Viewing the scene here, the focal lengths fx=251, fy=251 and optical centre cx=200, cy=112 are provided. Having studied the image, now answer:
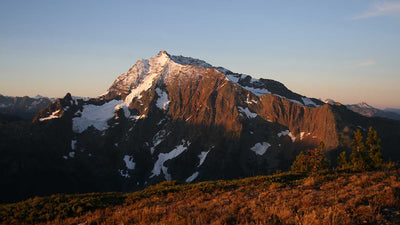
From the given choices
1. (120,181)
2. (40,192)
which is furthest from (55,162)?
(120,181)

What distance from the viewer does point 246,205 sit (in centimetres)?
1213

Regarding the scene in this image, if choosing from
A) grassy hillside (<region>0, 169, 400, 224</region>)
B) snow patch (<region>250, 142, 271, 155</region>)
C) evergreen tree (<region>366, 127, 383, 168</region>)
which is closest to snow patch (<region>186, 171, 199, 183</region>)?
snow patch (<region>250, 142, 271, 155</region>)

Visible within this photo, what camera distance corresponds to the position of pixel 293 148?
167125 mm

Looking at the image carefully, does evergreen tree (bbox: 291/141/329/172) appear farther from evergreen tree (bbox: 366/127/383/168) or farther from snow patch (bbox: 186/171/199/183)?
snow patch (bbox: 186/171/199/183)

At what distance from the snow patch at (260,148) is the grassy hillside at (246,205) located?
541 feet

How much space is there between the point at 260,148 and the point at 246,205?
178 meters

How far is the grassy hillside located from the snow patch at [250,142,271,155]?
6492 inches

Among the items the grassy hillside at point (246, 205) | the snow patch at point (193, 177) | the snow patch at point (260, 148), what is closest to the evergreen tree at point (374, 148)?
the grassy hillside at point (246, 205)

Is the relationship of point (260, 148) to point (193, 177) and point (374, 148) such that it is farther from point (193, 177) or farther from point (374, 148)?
point (374, 148)

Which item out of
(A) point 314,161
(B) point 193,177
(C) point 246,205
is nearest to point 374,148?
(A) point 314,161

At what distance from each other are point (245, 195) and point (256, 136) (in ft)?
605

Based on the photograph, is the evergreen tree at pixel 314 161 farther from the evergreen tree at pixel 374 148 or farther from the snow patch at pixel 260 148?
the snow patch at pixel 260 148

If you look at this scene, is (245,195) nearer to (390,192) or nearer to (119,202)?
(390,192)

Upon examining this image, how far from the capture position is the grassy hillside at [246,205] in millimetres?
9500
